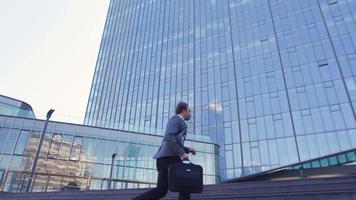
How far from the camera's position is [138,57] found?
55906 millimetres

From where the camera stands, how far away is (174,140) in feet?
14.0

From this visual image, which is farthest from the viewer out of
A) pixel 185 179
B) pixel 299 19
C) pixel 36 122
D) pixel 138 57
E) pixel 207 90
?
pixel 138 57

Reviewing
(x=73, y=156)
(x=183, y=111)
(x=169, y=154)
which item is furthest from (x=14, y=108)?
(x=169, y=154)

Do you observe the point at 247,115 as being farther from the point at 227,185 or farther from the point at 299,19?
the point at 227,185

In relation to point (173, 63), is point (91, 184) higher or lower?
lower

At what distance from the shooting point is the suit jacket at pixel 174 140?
4.26m

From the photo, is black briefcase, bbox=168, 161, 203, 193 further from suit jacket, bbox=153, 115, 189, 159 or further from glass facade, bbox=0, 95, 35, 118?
glass facade, bbox=0, 95, 35, 118

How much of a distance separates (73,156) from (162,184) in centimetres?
2682

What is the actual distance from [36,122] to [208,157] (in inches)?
748

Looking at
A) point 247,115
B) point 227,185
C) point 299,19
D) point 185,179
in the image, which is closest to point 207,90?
point 247,115

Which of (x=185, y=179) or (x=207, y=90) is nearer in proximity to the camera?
(x=185, y=179)

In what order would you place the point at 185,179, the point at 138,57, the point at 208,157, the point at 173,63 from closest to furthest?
the point at 185,179 → the point at 208,157 → the point at 173,63 → the point at 138,57

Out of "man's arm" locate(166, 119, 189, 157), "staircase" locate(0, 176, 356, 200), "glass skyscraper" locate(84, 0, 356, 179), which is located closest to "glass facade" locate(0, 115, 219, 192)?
"glass skyscraper" locate(84, 0, 356, 179)

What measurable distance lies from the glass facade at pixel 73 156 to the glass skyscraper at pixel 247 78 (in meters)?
2.04
